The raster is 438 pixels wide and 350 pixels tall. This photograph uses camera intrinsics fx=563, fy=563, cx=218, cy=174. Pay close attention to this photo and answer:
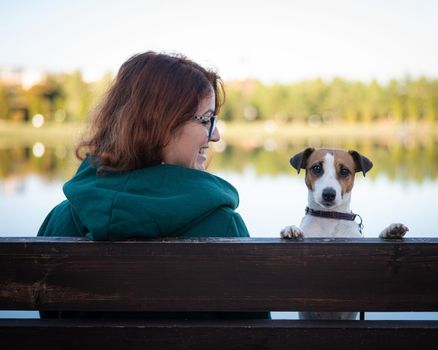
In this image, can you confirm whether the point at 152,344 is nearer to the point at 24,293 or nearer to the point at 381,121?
the point at 24,293

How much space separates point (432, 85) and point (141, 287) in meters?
95.8

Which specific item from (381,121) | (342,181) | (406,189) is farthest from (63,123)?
(342,181)

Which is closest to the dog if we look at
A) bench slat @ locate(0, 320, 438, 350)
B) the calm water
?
bench slat @ locate(0, 320, 438, 350)

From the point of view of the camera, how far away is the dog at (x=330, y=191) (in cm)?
392

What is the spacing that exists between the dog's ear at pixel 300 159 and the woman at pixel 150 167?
1.90 m

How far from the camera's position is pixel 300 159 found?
4441 millimetres

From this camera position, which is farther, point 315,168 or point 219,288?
point 315,168

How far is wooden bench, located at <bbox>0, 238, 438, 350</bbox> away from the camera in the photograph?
1724 millimetres

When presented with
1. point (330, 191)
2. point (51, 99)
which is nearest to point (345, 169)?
point (330, 191)

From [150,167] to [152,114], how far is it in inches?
10.6

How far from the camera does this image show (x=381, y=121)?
85250mm

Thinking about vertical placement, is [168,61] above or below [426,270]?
above

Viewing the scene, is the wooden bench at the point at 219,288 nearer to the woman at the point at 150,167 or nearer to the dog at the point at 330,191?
the woman at the point at 150,167

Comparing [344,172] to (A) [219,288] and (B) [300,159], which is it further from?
(A) [219,288]
